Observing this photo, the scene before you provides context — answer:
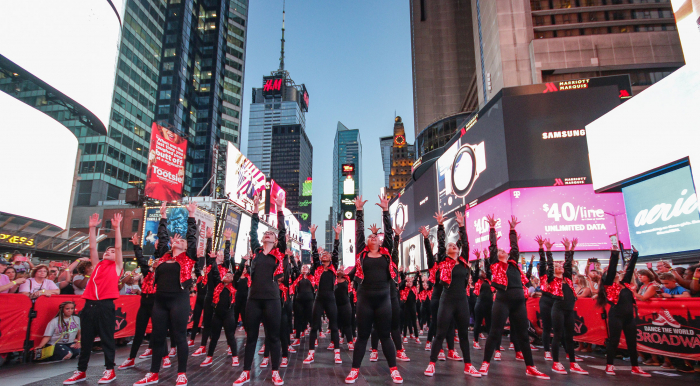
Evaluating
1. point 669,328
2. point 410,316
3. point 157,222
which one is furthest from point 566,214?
point 157,222

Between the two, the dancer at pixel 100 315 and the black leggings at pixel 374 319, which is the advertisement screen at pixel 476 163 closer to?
the black leggings at pixel 374 319

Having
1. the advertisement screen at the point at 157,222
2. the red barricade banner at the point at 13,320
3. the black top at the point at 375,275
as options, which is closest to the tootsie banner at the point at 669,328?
the black top at the point at 375,275

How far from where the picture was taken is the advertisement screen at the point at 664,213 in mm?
12680

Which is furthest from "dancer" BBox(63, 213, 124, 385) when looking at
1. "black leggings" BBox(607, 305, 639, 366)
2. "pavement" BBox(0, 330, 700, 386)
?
"black leggings" BBox(607, 305, 639, 366)

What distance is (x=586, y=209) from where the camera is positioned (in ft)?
66.7

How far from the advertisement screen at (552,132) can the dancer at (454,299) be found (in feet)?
55.2

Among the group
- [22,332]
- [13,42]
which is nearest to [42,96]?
[13,42]

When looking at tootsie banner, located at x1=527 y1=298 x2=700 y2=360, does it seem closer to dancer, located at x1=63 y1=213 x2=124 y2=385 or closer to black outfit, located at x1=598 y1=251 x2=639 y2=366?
black outfit, located at x1=598 y1=251 x2=639 y2=366

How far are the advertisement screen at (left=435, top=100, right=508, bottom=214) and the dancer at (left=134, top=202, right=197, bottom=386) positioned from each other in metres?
20.1

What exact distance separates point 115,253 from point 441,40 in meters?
82.0

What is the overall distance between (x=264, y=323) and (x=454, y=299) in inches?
114

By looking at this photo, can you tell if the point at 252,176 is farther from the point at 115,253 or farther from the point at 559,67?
the point at 559,67

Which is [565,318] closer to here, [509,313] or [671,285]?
[509,313]

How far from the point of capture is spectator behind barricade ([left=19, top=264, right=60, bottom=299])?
22.7ft
